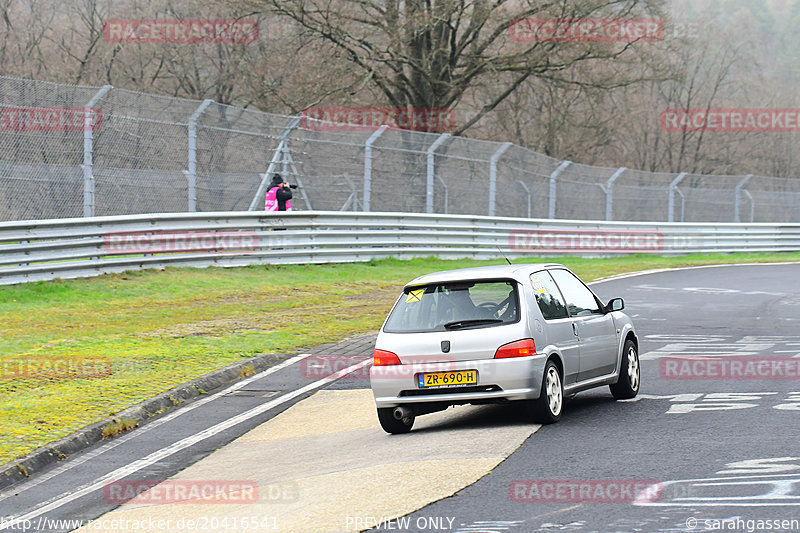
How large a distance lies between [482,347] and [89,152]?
12051mm

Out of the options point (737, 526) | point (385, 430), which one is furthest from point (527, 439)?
point (737, 526)

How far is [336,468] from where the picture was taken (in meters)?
7.80

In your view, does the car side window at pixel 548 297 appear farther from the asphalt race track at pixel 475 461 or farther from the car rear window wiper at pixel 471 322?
the asphalt race track at pixel 475 461

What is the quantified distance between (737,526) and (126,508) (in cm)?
379

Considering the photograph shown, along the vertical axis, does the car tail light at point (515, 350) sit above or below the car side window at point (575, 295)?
below

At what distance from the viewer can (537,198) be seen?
30.5 metres

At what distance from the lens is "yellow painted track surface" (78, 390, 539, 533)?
6.56 meters

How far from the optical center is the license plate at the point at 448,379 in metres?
8.77

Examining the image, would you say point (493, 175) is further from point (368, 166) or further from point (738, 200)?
point (738, 200)

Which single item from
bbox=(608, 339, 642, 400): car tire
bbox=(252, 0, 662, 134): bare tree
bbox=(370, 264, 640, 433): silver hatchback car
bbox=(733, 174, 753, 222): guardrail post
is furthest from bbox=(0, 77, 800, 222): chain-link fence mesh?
bbox=(608, 339, 642, 400): car tire

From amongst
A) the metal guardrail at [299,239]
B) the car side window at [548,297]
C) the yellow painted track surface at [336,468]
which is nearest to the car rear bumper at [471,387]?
the yellow painted track surface at [336,468]

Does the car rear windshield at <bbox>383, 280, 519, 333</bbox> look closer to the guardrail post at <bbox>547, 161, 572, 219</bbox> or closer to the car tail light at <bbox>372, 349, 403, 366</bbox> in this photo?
the car tail light at <bbox>372, 349, 403, 366</bbox>

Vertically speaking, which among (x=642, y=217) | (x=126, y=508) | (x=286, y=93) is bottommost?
(x=126, y=508)

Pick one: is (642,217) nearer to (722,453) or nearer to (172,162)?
(172,162)
